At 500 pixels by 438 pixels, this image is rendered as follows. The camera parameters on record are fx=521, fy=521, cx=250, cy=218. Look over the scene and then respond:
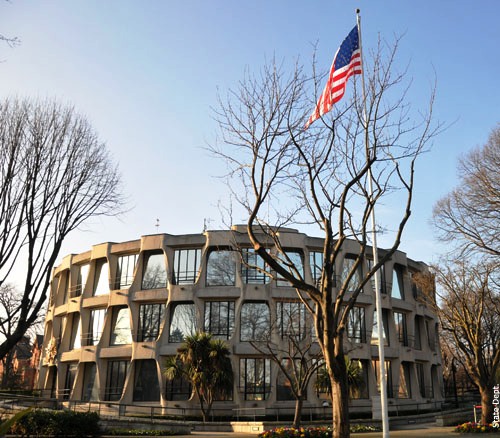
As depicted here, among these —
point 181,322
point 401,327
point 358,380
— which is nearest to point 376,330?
point 401,327

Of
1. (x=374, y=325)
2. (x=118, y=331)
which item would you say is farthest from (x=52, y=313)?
(x=374, y=325)

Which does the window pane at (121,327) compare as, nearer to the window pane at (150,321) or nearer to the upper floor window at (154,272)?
the window pane at (150,321)

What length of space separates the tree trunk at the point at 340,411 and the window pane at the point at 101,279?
31975mm

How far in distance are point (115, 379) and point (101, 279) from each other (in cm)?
818

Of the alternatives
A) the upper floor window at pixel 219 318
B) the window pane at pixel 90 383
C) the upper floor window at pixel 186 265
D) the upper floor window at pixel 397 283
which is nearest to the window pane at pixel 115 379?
the window pane at pixel 90 383

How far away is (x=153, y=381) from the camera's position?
121 feet

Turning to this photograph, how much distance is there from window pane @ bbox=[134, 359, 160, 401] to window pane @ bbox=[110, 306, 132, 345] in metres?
2.23

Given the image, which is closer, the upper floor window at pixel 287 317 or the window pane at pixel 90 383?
the upper floor window at pixel 287 317

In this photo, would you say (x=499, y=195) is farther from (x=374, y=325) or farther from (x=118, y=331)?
(x=118, y=331)

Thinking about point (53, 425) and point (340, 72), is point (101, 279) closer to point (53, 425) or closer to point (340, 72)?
point (53, 425)

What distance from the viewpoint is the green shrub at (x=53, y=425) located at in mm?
20875

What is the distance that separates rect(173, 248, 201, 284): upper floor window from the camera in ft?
126

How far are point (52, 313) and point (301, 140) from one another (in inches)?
1569

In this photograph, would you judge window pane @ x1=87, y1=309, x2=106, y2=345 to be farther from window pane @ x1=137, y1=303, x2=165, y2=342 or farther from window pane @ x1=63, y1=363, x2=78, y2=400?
window pane @ x1=137, y1=303, x2=165, y2=342
